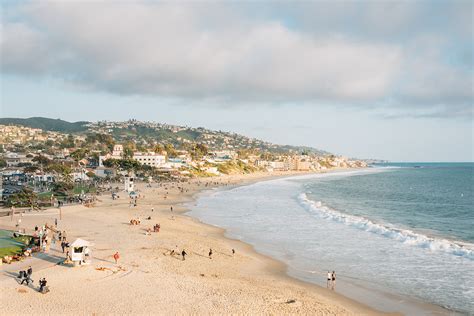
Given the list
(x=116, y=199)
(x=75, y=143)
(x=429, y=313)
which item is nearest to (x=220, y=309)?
(x=429, y=313)

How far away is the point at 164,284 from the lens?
19.5 m

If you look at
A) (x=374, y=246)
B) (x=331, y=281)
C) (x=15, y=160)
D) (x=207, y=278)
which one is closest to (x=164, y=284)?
(x=207, y=278)

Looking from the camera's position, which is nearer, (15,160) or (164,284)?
(164,284)

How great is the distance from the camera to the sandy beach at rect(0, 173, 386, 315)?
1655 centimetres

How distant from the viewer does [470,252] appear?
27.9 metres

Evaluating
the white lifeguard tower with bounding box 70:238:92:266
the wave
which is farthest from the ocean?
the white lifeguard tower with bounding box 70:238:92:266

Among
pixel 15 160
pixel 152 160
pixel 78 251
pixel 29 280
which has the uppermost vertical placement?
pixel 152 160

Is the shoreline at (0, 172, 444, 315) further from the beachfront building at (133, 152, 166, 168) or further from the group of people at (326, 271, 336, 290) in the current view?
the beachfront building at (133, 152, 166, 168)

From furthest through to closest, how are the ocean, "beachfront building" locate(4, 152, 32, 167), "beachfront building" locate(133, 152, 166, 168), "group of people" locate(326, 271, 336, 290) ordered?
1. "beachfront building" locate(133, 152, 166, 168)
2. "beachfront building" locate(4, 152, 32, 167)
3. "group of people" locate(326, 271, 336, 290)
4. the ocean

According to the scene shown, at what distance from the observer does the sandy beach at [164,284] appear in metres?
16.5

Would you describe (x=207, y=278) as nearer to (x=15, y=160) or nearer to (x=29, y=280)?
(x=29, y=280)

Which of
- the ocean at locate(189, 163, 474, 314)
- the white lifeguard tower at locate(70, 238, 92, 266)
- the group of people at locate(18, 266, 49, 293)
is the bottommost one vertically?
the ocean at locate(189, 163, 474, 314)

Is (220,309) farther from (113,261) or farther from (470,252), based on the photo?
(470,252)

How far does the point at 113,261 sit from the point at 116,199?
37.0 m
